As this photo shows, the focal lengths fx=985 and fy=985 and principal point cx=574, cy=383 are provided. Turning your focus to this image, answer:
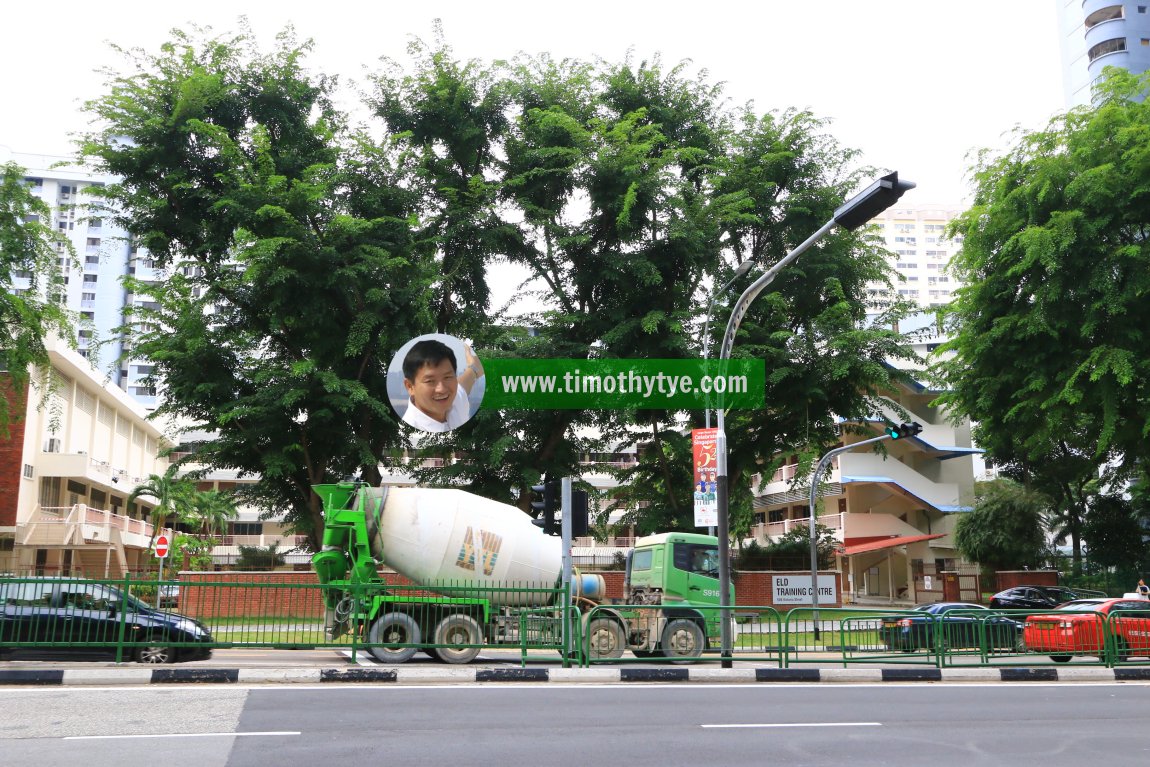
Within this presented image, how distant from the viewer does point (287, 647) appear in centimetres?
1642

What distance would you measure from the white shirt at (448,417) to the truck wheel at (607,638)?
450 inches

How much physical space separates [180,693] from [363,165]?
62.8 ft

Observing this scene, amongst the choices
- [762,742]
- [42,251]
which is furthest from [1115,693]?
[42,251]

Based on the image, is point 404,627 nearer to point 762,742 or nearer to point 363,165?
point 762,742

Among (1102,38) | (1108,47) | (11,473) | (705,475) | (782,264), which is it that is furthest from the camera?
(1102,38)

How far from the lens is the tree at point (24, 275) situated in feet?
80.2

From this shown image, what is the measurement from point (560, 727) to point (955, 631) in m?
10.5

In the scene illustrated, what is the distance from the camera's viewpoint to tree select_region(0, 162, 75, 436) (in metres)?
24.5

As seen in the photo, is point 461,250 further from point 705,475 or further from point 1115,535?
point 1115,535

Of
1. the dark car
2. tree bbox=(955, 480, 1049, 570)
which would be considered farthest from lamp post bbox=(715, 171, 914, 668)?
tree bbox=(955, 480, 1049, 570)

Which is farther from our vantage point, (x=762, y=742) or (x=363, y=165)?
(x=363, y=165)

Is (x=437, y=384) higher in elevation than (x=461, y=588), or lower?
higher

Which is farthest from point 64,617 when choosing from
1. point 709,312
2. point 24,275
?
point 709,312

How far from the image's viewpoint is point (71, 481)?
162 feet
